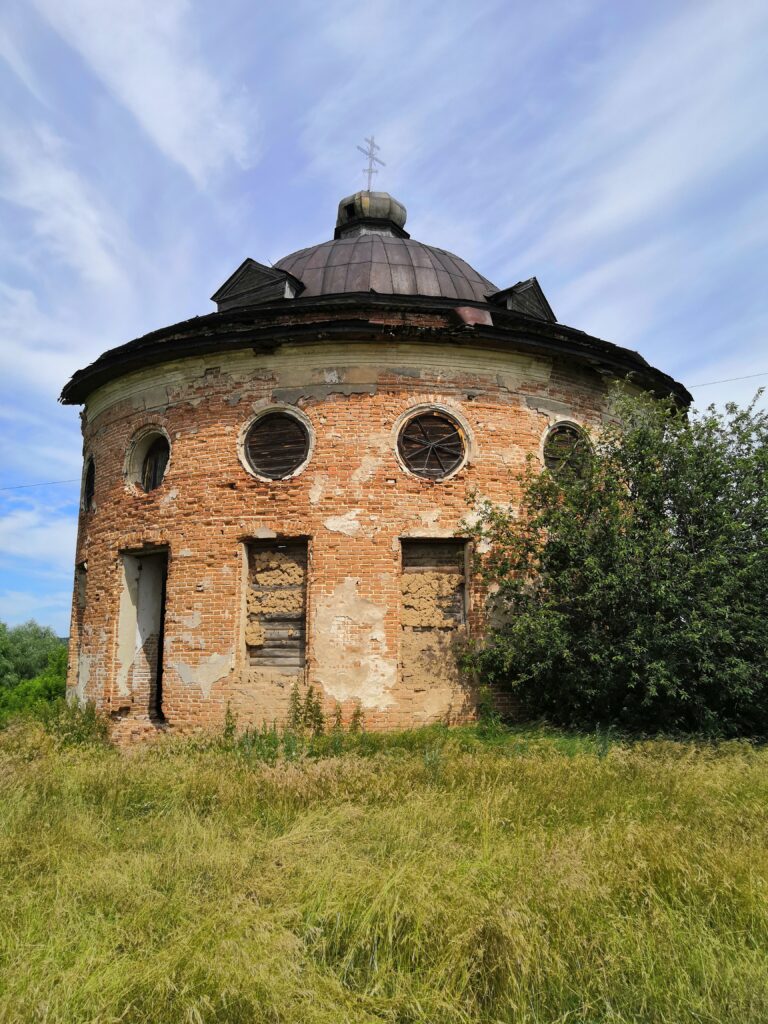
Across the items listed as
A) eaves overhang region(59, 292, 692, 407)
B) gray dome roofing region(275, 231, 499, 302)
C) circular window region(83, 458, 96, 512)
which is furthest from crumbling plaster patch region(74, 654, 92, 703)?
gray dome roofing region(275, 231, 499, 302)

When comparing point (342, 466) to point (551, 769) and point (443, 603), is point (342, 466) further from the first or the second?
point (551, 769)

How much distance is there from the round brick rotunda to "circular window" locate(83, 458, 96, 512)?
1206mm

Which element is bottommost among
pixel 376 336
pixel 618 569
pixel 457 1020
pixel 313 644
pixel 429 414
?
pixel 457 1020

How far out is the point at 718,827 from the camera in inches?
177

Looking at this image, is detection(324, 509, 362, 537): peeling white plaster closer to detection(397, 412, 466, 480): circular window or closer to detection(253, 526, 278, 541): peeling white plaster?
detection(253, 526, 278, 541): peeling white plaster

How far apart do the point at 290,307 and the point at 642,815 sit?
297 inches

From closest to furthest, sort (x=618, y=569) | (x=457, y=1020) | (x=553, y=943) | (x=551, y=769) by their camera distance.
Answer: (x=457, y=1020) → (x=553, y=943) → (x=551, y=769) → (x=618, y=569)

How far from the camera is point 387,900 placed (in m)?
3.33

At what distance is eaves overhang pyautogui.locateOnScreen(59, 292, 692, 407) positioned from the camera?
31.8ft

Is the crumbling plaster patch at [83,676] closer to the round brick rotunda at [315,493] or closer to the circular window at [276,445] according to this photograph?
the round brick rotunda at [315,493]

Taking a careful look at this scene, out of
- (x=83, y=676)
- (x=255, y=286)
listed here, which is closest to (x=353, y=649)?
(x=83, y=676)

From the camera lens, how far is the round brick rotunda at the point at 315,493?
923 centimetres

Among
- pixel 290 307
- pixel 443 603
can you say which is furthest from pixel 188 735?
pixel 290 307

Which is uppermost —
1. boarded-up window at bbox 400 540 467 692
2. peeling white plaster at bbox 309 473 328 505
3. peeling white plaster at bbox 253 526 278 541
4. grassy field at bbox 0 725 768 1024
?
peeling white plaster at bbox 309 473 328 505
